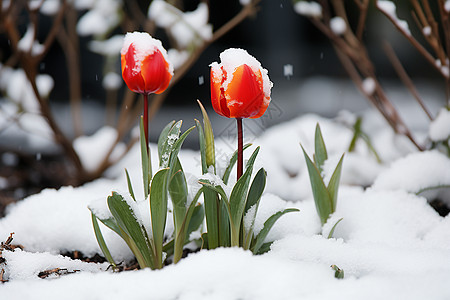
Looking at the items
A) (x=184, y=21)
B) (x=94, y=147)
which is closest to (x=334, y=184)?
(x=184, y=21)

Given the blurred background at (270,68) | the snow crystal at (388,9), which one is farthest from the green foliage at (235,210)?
the blurred background at (270,68)

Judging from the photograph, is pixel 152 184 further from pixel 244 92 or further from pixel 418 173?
pixel 418 173

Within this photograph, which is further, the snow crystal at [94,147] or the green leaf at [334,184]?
the snow crystal at [94,147]

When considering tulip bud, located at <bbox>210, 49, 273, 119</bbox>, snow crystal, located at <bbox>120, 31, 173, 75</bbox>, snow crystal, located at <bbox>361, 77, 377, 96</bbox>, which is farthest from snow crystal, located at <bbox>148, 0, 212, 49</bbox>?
tulip bud, located at <bbox>210, 49, 273, 119</bbox>

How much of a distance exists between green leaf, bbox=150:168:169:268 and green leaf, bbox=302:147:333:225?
1.20ft

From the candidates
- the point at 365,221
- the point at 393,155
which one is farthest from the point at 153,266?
the point at 393,155

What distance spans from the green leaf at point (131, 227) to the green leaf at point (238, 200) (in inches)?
7.1

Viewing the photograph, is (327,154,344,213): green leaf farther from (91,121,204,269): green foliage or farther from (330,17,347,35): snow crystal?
(330,17,347,35): snow crystal

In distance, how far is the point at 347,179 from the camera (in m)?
1.56

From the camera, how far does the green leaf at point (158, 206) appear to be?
0.81m

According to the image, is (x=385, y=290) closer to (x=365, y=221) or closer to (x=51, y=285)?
(x=365, y=221)

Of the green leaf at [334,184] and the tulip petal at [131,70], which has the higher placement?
the tulip petal at [131,70]

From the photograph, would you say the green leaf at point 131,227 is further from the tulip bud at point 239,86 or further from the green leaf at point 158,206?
the tulip bud at point 239,86

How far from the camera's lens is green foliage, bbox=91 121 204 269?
2.72ft
